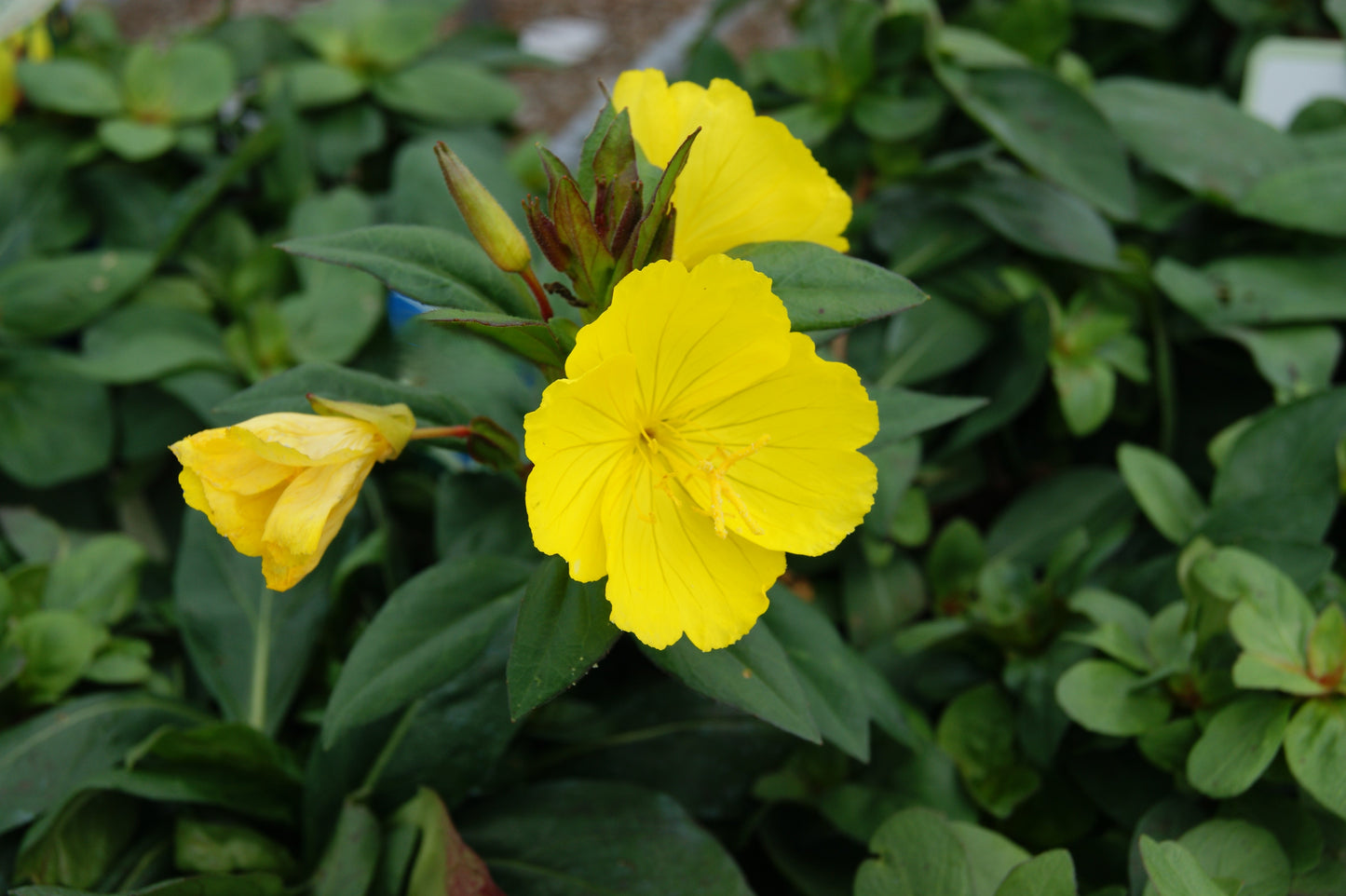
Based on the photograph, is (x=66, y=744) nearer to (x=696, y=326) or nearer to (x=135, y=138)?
(x=696, y=326)

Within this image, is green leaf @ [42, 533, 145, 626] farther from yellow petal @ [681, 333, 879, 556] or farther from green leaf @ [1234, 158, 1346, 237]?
green leaf @ [1234, 158, 1346, 237]

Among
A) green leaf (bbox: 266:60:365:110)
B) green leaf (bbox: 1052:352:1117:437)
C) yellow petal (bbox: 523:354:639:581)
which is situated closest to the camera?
yellow petal (bbox: 523:354:639:581)

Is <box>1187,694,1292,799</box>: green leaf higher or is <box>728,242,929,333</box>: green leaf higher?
<box>728,242,929,333</box>: green leaf

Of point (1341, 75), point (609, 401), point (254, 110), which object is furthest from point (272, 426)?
point (1341, 75)

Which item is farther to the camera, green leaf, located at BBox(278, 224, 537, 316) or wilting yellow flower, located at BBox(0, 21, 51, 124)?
Result: wilting yellow flower, located at BBox(0, 21, 51, 124)

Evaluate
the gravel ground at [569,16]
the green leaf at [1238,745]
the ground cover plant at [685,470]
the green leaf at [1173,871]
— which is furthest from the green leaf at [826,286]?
the gravel ground at [569,16]

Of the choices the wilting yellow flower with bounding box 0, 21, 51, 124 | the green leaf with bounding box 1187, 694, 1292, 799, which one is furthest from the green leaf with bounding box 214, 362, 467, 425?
the wilting yellow flower with bounding box 0, 21, 51, 124

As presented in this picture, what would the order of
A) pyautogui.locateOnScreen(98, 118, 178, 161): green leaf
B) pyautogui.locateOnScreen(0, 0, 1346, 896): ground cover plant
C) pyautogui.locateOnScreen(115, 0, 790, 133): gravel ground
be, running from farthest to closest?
pyautogui.locateOnScreen(115, 0, 790, 133): gravel ground
pyautogui.locateOnScreen(98, 118, 178, 161): green leaf
pyautogui.locateOnScreen(0, 0, 1346, 896): ground cover plant

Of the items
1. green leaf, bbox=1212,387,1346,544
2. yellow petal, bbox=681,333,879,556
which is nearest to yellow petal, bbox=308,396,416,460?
yellow petal, bbox=681,333,879,556

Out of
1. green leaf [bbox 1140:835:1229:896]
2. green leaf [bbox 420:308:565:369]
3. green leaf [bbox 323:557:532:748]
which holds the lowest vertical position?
green leaf [bbox 1140:835:1229:896]
